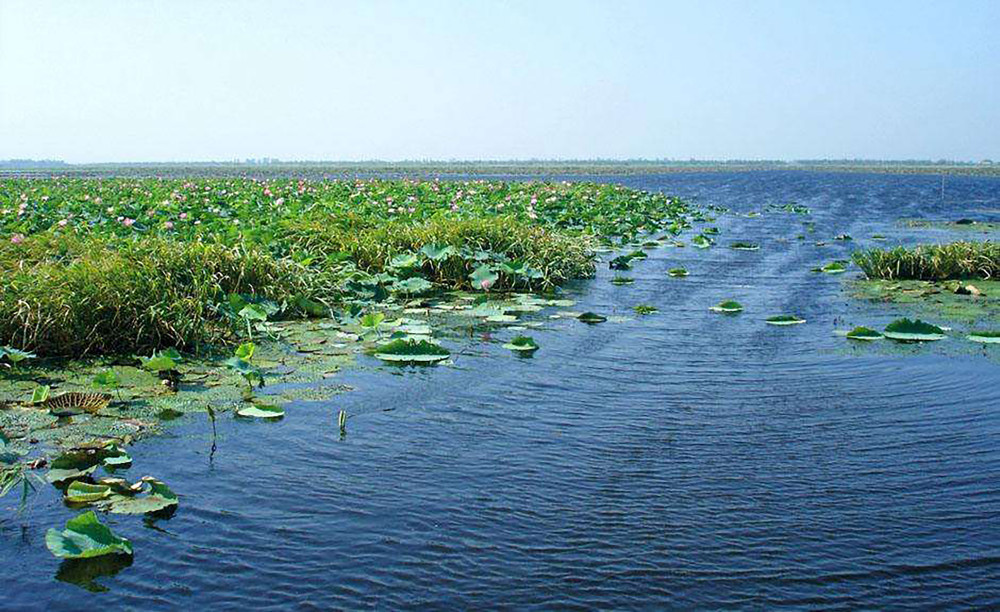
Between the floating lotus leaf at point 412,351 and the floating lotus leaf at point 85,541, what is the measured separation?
11.4 ft

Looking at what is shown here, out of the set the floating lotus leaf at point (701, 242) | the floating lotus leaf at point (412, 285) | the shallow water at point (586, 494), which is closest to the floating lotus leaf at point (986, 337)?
the shallow water at point (586, 494)

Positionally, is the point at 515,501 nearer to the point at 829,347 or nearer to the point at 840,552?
the point at 840,552

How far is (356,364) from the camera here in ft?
22.5

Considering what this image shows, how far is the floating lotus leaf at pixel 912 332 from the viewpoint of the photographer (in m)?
Result: 7.83

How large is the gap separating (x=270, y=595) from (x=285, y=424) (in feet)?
6.90

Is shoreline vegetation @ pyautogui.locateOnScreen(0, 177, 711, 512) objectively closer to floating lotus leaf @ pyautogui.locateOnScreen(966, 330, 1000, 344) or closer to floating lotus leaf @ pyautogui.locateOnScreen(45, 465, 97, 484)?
floating lotus leaf @ pyautogui.locateOnScreen(45, 465, 97, 484)

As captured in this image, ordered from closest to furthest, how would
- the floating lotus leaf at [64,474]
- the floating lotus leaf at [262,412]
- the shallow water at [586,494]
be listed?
1. the shallow water at [586,494]
2. the floating lotus leaf at [64,474]
3. the floating lotus leaf at [262,412]

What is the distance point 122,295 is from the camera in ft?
22.5

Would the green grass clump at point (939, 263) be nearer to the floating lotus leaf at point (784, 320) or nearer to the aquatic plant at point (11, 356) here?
the floating lotus leaf at point (784, 320)

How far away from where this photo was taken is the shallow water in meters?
3.41

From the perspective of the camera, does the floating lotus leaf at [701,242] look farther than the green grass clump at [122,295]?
Yes

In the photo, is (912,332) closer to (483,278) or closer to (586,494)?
(483,278)

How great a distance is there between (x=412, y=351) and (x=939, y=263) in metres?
7.82

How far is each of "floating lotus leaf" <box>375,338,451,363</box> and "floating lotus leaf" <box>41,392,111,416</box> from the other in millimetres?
2187
